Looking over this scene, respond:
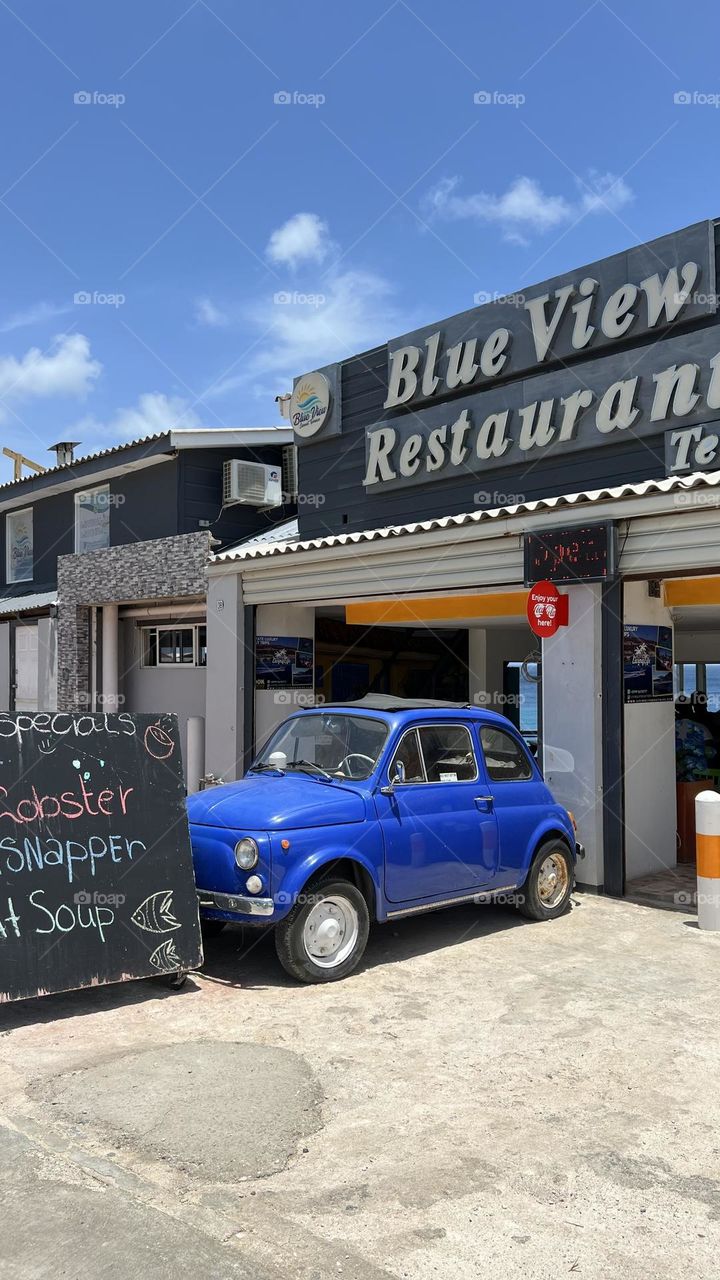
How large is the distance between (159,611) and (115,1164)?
1384 cm

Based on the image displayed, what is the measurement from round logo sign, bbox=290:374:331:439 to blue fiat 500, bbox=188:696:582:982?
7644mm

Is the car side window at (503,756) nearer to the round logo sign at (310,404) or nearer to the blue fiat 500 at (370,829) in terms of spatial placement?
the blue fiat 500 at (370,829)

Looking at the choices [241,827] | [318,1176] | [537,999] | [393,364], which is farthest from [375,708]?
[393,364]

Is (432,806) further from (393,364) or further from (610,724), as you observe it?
(393,364)

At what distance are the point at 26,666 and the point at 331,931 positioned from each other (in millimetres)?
15569

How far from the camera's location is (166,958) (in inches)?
234

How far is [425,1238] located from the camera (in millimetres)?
3389

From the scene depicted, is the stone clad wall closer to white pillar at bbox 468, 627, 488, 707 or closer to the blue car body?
white pillar at bbox 468, 627, 488, 707

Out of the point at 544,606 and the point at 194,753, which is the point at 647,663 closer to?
the point at 544,606

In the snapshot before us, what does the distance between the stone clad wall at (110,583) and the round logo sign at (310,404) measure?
7.42 feet

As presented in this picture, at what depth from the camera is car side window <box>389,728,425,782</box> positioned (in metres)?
7.06
